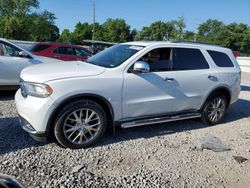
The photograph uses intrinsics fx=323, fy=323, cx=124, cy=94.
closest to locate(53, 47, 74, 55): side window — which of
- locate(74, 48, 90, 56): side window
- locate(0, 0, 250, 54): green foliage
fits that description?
locate(74, 48, 90, 56): side window

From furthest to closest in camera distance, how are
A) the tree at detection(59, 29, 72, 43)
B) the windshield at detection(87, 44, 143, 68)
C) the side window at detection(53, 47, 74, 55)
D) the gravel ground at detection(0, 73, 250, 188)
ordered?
the tree at detection(59, 29, 72, 43), the side window at detection(53, 47, 74, 55), the windshield at detection(87, 44, 143, 68), the gravel ground at detection(0, 73, 250, 188)

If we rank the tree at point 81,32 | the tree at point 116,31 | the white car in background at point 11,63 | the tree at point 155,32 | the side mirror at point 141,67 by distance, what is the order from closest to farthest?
the side mirror at point 141,67
the white car in background at point 11,63
the tree at point 116,31
the tree at point 155,32
the tree at point 81,32

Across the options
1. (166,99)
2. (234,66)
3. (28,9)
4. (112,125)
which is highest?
(28,9)

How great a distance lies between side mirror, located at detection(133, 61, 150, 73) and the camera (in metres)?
5.47

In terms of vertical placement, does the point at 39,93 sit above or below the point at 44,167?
above

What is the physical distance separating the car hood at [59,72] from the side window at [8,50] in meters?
3.20

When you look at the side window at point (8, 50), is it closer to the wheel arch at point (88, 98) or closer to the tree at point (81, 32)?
the wheel arch at point (88, 98)

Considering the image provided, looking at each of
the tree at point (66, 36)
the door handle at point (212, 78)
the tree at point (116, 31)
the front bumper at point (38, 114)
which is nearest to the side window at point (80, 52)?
Answer: the door handle at point (212, 78)

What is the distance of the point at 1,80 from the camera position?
8203 millimetres

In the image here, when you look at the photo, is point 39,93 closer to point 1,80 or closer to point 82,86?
point 82,86

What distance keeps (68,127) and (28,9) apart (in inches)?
2350

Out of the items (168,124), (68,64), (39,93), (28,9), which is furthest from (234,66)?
(28,9)

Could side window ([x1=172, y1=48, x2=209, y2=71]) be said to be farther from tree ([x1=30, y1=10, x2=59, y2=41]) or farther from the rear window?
tree ([x1=30, y1=10, x2=59, y2=41])

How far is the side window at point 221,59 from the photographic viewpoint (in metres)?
7.07
